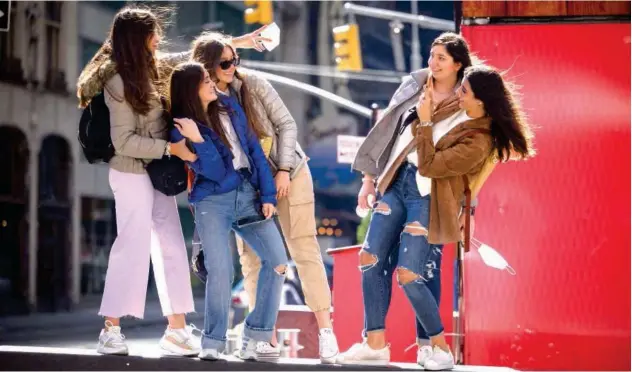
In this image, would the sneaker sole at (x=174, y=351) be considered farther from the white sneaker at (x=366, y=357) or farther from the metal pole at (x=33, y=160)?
the metal pole at (x=33, y=160)

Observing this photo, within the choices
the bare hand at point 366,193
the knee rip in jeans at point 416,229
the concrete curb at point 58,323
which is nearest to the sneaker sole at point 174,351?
the bare hand at point 366,193

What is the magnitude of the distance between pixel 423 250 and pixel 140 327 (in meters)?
12.9

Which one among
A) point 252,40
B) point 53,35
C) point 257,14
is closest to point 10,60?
point 53,35

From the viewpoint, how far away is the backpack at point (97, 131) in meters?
4.79

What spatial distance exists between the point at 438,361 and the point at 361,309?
2.08 m

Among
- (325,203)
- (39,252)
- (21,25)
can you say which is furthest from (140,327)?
(325,203)

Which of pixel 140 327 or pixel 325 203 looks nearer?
pixel 140 327

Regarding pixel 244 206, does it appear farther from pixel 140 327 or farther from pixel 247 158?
pixel 140 327

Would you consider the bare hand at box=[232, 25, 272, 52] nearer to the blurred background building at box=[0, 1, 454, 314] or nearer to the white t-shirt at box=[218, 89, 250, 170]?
the white t-shirt at box=[218, 89, 250, 170]

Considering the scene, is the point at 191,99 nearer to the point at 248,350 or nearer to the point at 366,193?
the point at 366,193

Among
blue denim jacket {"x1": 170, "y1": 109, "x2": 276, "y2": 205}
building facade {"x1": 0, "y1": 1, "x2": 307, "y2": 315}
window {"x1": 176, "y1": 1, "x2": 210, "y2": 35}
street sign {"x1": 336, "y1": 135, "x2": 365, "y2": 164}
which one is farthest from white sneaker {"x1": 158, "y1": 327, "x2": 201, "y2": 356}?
window {"x1": 176, "y1": 1, "x2": 210, "y2": 35}

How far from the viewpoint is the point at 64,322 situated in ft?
62.0

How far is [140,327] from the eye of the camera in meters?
16.9

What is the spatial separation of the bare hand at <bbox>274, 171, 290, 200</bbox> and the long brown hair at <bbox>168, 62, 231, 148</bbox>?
1.06 feet
